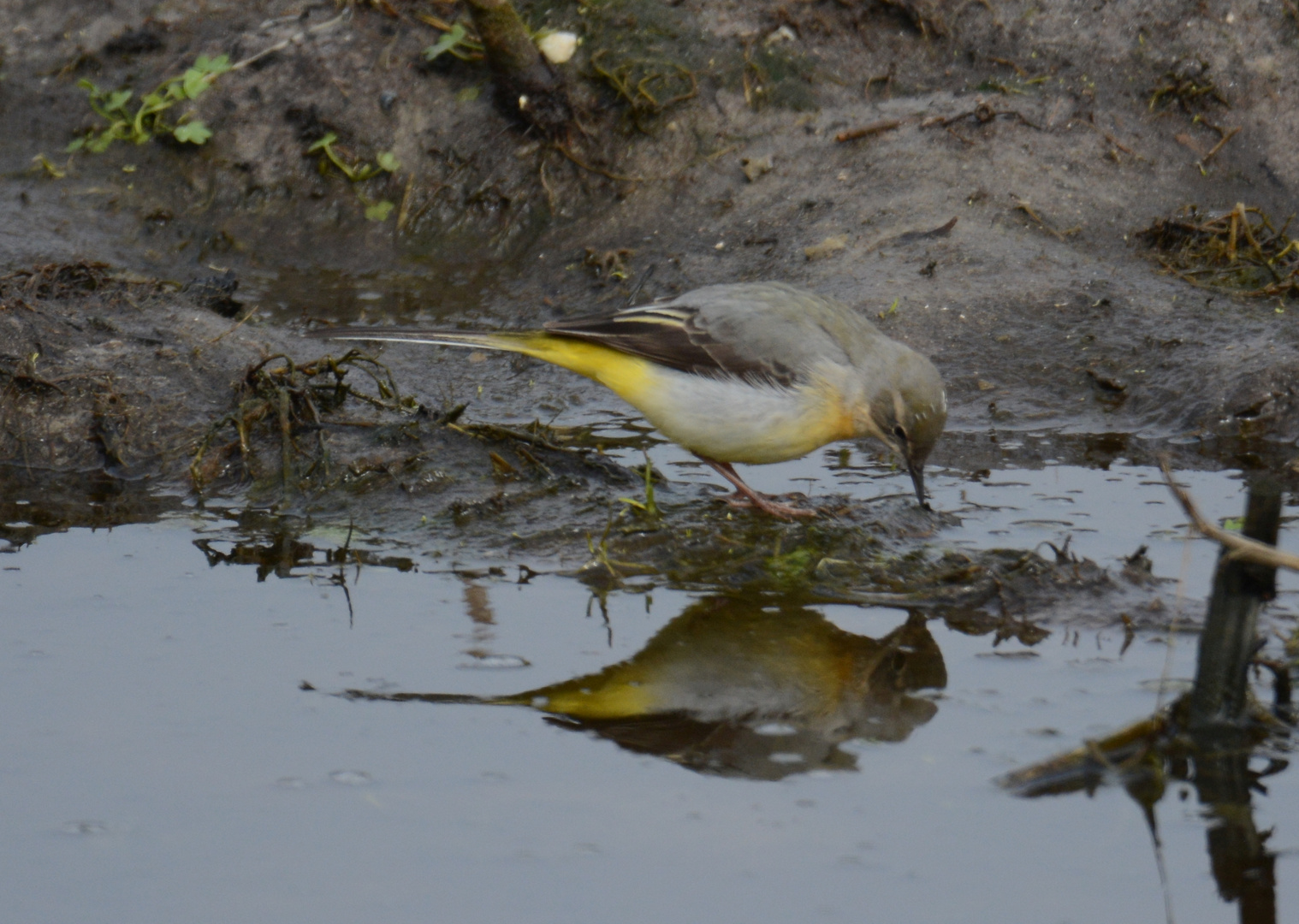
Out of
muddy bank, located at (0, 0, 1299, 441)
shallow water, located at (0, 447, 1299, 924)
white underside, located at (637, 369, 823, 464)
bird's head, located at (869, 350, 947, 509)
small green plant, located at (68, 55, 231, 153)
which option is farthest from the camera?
small green plant, located at (68, 55, 231, 153)

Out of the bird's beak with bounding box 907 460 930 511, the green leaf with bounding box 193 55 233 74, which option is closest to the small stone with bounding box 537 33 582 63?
the green leaf with bounding box 193 55 233 74

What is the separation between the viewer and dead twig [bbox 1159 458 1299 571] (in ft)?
12.0

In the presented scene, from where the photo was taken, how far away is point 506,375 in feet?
29.3

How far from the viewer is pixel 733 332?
6582 millimetres

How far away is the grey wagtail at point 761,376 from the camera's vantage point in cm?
635

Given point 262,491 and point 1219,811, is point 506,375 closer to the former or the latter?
point 262,491

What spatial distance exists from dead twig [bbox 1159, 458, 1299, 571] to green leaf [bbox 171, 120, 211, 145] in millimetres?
8728

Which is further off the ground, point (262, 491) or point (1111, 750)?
A: point (262, 491)

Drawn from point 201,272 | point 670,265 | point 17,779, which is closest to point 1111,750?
point 17,779

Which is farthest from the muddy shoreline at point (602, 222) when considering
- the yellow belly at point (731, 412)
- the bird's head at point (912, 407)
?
the bird's head at point (912, 407)

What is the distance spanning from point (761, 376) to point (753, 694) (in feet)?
5.85

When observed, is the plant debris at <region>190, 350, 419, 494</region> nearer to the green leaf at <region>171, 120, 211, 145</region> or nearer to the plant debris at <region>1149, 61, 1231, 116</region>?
the green leaf at <region>171, 120, 211, 145</region>

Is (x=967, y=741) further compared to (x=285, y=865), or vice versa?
(x=967, y=741)

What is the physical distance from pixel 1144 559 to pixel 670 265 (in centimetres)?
459
